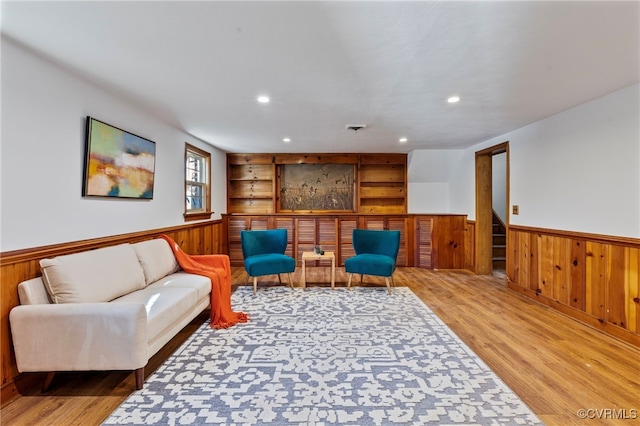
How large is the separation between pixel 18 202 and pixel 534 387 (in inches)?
144

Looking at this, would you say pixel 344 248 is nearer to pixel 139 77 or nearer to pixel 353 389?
pixel 353 389

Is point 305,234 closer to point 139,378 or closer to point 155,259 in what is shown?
point 155,259

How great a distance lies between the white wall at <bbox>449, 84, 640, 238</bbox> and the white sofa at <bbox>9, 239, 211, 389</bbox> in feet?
13.3

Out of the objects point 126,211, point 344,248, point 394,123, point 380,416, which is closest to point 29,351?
point 126,211

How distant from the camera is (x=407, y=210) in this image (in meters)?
6.21

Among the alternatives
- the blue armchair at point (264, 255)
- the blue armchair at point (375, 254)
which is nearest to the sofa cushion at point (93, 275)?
the blue armchair at point (264, 255)

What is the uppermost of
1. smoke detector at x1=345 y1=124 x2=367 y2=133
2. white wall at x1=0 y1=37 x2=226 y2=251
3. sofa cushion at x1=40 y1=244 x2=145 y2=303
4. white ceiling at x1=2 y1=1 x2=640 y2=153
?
smoke detector at x1=345 y1=124 x2=367 y2=133

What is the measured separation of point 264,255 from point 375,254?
1.70m

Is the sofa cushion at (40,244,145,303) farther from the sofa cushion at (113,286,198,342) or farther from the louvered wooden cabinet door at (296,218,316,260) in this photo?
the louvered wooden cabinet door at (296,218,316,260)

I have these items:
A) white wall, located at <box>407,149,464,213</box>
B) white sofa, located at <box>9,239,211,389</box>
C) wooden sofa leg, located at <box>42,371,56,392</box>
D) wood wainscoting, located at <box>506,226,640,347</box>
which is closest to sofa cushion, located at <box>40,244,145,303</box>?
white sofa, located at <box>9,239,211,389</box>

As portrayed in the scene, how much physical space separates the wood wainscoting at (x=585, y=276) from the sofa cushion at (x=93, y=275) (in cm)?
440

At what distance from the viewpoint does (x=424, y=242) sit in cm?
591

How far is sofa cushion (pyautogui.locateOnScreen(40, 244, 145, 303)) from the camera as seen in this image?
2051 mm

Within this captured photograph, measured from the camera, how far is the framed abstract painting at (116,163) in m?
2.59
